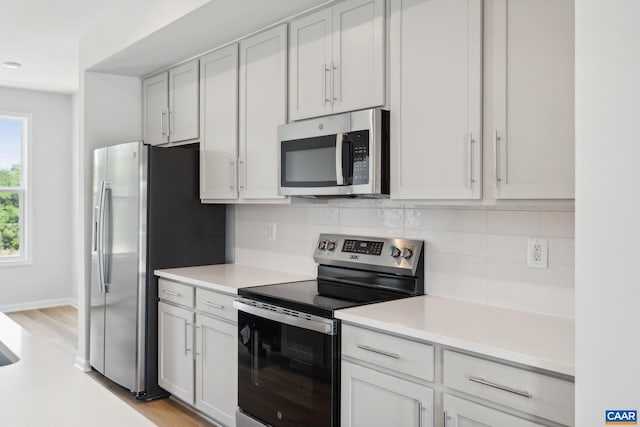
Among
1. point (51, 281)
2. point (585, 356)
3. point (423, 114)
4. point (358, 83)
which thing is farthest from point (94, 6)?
point (51, 281)

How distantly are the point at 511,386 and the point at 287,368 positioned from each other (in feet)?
3.71

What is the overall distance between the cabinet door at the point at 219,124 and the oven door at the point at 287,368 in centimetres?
97

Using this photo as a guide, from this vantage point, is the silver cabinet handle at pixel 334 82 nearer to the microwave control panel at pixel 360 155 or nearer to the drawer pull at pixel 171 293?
the microwave control panel at pixel 360 155

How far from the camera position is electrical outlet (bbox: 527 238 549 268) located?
7.08 ft

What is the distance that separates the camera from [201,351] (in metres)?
3.13

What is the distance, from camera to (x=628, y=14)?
124cm

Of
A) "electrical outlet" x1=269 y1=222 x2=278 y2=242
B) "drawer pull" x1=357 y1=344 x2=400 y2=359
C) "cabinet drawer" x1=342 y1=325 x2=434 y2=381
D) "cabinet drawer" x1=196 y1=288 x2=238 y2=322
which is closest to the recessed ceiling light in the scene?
"electrical outlet" x1=269 y1=222 x2=278 y2=242

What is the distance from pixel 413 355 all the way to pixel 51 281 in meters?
5.71

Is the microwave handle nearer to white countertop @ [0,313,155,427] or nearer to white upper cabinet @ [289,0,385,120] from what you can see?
white upper cabinet @ [289,0,385,120]

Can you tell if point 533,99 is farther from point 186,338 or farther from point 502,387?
point 186,338

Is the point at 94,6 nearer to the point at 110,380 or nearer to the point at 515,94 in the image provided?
the point at 110,380

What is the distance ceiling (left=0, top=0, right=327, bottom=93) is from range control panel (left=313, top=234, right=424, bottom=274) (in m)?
1.24

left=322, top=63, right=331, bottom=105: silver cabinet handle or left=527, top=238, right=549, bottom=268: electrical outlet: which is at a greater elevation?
left=322, top=63, right=331, bottom=105: silver cabinet handle

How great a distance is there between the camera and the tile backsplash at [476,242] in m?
2.13
